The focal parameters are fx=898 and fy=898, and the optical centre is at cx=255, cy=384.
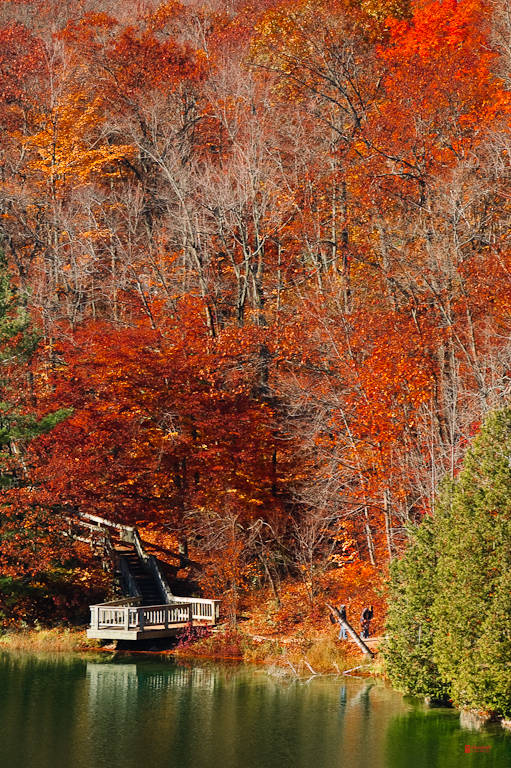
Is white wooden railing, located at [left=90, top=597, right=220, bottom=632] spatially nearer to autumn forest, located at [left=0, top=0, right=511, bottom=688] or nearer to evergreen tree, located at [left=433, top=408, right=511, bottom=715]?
autumn forest, located at [left=0, top=0, right=511, bottom=688]

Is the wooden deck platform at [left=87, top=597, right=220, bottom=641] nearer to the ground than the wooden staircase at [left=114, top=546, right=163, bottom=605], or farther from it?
nearer to the ground

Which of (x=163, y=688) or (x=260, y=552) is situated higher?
(x=260, y=552)

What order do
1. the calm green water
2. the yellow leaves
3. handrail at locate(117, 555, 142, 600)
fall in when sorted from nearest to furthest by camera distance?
the calm green water, handrail at locate(117, 555, 142, 600), the yellow leaves

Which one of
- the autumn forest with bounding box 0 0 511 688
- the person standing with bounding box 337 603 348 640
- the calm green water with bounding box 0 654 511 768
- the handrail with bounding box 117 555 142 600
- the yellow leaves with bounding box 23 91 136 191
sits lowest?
the calm green water with bounding box 0 654 511 768

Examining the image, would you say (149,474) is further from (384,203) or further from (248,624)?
(384,203)

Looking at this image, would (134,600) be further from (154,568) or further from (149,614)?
(154,568)

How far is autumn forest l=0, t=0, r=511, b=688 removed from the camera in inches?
1182

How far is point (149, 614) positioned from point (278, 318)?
1338cm

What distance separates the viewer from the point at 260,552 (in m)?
32.6

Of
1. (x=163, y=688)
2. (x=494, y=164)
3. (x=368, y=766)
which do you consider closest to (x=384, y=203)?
(x=494, y=164)

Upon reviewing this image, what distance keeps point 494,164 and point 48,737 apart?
25.2 meters

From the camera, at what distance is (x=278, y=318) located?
36531mm

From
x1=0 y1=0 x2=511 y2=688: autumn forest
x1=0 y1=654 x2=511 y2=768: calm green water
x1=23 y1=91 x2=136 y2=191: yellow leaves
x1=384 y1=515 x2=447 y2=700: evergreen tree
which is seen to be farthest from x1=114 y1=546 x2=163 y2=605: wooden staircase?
x1=23 y1=91 x2=136 y2=191: yellow leaves

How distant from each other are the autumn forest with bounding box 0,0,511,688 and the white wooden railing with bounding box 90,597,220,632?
3.17ft
